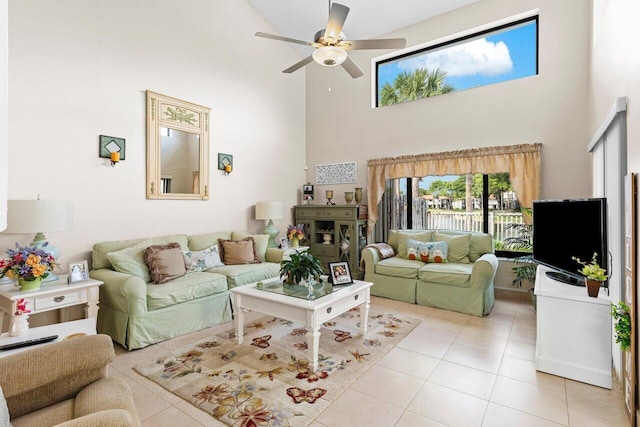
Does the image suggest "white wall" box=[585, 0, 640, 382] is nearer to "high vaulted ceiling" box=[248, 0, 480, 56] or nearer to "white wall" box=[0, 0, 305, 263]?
"high vaulted ceiling" box=[248, 0, 480, 56]

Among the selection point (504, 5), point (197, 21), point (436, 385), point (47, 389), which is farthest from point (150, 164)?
point (504, 5)

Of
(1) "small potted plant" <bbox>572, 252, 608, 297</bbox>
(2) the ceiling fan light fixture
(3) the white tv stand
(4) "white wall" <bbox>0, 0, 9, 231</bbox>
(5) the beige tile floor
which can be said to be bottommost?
(5) the beige tile floor

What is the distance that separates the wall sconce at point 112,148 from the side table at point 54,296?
1275 millimetres

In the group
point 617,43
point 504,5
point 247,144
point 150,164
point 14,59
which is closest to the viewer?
point 617,43

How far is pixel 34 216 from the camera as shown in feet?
8.38

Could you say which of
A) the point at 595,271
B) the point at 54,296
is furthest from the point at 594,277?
the point at 54,296

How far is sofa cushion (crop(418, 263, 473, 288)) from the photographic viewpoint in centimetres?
368

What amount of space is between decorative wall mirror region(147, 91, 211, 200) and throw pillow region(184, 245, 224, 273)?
799 millimetres

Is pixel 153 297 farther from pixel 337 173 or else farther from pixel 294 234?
pixel 337 173

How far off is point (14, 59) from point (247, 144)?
270 centimetres

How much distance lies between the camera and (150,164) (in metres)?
3.79

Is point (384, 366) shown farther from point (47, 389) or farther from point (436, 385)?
point (47, 389)

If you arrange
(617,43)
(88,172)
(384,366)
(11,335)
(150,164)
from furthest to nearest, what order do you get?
1. (150,164)
2. (88,172)
3. (384,366)
4. (617,43)
5. (11,335)

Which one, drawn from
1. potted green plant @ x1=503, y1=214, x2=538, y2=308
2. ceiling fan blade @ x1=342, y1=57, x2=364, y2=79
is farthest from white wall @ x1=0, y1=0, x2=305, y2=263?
potted green plant @ x1=503, y1=214, x2=538, y2=308
